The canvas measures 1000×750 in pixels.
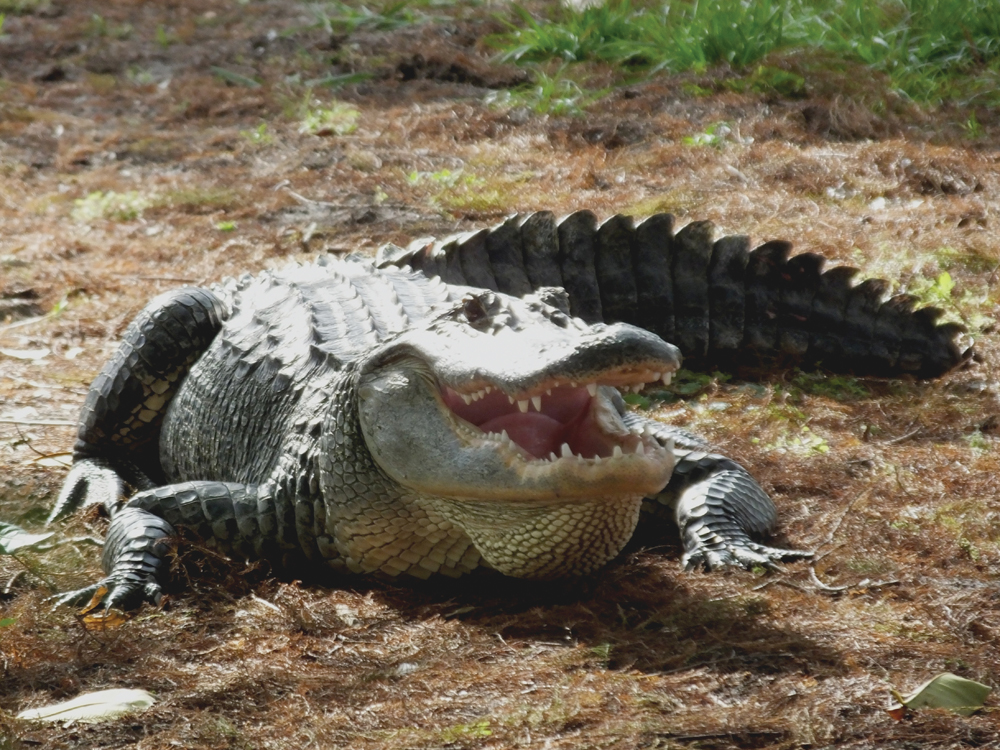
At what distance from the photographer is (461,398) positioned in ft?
10.9

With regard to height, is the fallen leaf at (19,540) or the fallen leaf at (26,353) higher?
the fallen leaf at (26,353)

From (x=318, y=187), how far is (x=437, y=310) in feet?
16.8

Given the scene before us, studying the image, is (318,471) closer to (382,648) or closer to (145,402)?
(382,648)

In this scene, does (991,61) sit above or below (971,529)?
above

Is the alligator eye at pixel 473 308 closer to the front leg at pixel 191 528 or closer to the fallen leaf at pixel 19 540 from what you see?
the front leg at pixel 191 528

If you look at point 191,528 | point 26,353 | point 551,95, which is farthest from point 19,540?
point 551,95

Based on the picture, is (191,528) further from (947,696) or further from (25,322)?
(25,322)

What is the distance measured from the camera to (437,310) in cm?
354

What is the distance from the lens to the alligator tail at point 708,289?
17.0ft

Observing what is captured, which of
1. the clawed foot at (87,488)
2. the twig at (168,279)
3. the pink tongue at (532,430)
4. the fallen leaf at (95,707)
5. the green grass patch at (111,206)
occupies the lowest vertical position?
the clawed foot at (87,488)

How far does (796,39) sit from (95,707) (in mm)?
8240

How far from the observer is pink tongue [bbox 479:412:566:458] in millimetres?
3203

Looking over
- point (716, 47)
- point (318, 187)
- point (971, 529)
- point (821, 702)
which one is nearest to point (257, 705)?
point (821, 702)

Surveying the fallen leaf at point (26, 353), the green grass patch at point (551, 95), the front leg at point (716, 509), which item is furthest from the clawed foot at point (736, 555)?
the green grass patch at point (551, 95)
